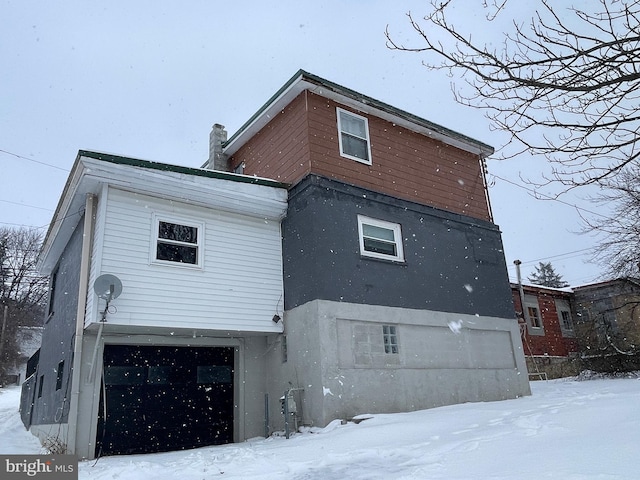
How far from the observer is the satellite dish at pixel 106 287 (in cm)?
892

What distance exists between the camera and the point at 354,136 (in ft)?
41.6

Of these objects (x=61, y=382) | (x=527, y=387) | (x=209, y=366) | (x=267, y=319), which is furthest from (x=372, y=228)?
(x=61, y=382)

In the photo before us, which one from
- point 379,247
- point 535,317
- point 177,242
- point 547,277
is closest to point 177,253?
point 177,242

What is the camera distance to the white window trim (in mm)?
10109

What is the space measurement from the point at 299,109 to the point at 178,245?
445cm

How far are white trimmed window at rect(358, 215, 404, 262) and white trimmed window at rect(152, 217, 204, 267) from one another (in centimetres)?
376

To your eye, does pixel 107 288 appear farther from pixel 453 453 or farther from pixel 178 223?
pixel 453 453

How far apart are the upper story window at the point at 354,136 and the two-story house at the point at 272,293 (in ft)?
0.18

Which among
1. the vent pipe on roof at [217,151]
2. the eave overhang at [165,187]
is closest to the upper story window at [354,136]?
the eave overhang at [165,187]

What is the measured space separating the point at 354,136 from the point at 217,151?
4.85 meters

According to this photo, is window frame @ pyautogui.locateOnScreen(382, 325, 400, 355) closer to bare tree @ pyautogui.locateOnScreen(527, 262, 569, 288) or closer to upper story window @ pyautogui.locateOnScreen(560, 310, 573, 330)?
upper story window @ pyautogui.locateOnScreen(560, 310, 573, 330)

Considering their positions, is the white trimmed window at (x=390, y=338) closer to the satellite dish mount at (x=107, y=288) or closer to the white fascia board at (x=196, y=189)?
the white fascia board at (x=196, y=189)

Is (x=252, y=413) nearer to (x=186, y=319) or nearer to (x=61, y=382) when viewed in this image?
(x=186, y=319)

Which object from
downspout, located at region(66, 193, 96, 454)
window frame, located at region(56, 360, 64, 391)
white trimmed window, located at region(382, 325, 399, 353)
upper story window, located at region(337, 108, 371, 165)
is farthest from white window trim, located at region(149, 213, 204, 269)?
white trimmed window, located at region(382, 325, 399, 353)
